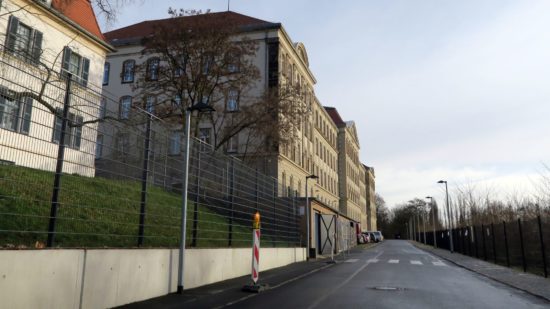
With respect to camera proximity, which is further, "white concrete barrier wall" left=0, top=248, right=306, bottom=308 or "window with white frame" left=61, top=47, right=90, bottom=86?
"window with white frame" left=61, top=47, right=90, bottom=86

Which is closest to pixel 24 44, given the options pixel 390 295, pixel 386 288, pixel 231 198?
pixel 231 198

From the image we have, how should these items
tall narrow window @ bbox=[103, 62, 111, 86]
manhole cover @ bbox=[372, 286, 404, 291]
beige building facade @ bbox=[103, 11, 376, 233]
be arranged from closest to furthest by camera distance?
manhole cover @ bbox=[372, 286, 404, 291], beige building facade @ bbox=[103, 11, 376, 233], tall narrow window @ bbox=[103, 62, 111, 86]

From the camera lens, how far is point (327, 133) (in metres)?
71.9

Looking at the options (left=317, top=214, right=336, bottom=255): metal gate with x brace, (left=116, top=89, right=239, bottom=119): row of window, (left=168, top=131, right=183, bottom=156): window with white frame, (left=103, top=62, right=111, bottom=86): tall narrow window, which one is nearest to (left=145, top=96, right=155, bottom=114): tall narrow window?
(left=116, top=89, right=239, bottom=119): row of window

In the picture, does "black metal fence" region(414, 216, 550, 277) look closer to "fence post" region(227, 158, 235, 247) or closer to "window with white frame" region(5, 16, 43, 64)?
"fence post" region(227, 158, 235, 247)

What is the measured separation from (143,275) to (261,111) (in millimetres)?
24068

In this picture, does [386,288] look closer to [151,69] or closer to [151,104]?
[151,69]

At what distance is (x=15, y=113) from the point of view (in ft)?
24.3

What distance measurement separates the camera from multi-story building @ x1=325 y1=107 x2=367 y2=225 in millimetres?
85500

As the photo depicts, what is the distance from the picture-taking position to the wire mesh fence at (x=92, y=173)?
299 inches

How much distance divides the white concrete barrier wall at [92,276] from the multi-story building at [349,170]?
242ft

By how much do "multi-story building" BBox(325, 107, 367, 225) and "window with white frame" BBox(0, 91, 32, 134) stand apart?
77.9 meters

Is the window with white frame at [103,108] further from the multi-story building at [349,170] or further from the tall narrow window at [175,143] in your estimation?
the multi-story building at [349,170]

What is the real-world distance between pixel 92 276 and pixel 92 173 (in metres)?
2.03
